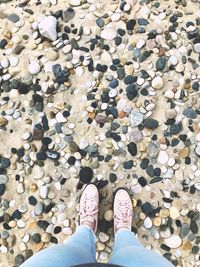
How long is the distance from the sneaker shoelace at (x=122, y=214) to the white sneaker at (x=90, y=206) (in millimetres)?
103

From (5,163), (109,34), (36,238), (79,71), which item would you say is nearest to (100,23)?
(109,34)

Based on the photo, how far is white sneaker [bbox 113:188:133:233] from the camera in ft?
7.66

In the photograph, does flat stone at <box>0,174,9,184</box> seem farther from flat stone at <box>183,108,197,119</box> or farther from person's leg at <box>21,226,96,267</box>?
flat stone at <box>183,108,197,119</box>

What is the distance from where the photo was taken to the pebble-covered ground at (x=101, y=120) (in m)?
2.40

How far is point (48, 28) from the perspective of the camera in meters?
2.55

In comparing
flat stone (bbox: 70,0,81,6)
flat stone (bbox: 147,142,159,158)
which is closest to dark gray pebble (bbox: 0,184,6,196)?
flat stone (bbox: 147,142,159,158)

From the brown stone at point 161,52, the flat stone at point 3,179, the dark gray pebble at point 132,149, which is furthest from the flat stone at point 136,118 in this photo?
the flat stone at point 3,179

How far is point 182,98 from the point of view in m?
2.50

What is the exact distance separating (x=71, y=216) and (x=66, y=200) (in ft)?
0.27

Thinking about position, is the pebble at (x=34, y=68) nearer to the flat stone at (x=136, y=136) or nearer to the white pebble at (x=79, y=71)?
the white pebble at (x=79, y=71)

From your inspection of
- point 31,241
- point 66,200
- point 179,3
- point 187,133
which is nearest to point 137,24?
point 179,3

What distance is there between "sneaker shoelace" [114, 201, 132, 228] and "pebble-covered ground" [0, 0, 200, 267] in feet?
0.23

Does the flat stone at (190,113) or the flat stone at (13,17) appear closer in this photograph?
the flat stone at (190,113)

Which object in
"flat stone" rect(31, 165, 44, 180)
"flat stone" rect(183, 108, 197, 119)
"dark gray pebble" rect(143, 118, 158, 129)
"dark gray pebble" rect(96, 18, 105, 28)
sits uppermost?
"dark gray pebble" rect(96, 18, 105, 28)
